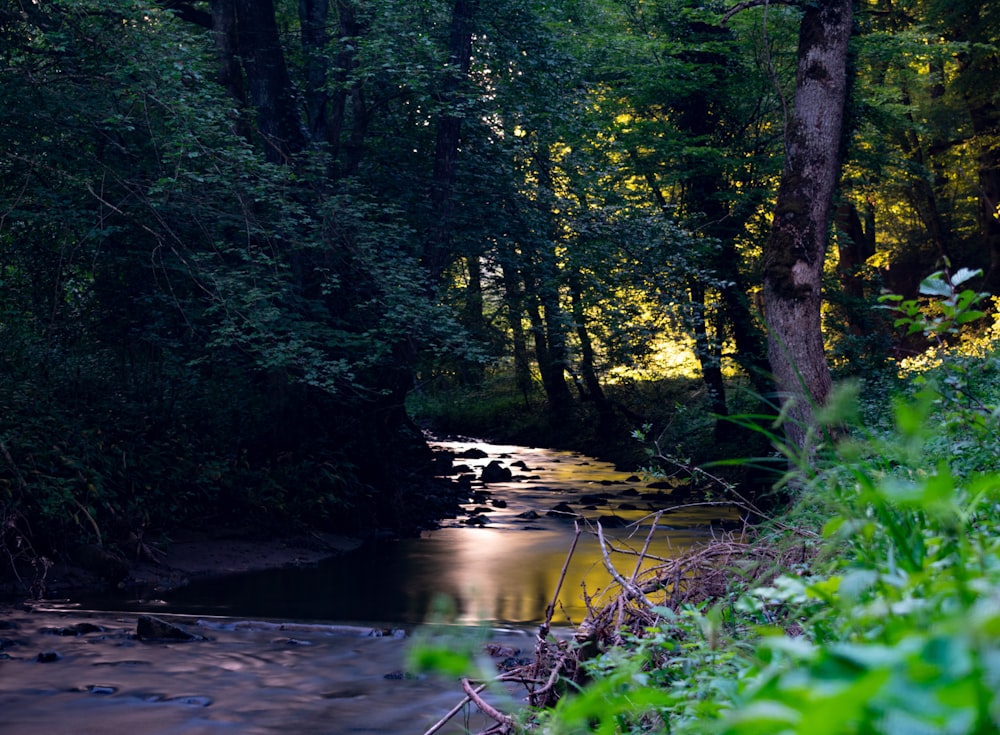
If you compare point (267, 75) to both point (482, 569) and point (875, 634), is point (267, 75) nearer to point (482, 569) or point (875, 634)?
point (482, 569)

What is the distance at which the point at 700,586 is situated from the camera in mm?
5480

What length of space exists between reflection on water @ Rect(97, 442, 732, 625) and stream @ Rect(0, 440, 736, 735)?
38 mm

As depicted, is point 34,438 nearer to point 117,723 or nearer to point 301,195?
point 301,195

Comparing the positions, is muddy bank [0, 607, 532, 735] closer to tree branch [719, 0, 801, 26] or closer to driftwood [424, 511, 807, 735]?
driftwood [424, 511, 807, 735]

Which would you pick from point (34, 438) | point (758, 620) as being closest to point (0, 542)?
point (34, 438)

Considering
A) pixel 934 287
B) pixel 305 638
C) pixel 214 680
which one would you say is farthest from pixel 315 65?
pixel 934 287

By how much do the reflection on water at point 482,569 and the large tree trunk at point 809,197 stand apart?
112 inches

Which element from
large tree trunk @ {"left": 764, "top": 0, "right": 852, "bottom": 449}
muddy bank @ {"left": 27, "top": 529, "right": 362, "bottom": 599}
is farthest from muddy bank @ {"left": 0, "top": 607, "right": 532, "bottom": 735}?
large tree trunk @ {"left": 764, "top": 0, "right": 852, "bottom": 449}

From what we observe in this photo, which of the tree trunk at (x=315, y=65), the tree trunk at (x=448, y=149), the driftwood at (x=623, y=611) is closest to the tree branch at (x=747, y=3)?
the tree trunk at (x=448, y=149)

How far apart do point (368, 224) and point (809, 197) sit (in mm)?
5785

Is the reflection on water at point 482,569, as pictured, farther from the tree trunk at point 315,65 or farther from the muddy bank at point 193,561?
the tree trunk at point 315,65

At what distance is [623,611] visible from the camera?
4.99m

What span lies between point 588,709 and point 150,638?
8762mm

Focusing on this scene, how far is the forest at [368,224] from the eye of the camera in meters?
11.1
